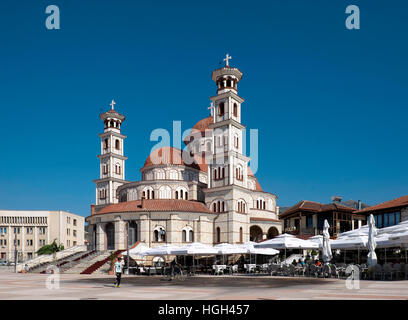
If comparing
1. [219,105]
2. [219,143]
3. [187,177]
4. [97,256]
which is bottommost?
[97,256]

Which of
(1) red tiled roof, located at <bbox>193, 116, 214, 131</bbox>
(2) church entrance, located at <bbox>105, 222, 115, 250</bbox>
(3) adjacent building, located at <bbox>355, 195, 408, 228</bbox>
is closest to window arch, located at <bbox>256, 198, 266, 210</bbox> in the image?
(1) red tiled roof, located at <bbox>193, 116, 214, 131</bbox>

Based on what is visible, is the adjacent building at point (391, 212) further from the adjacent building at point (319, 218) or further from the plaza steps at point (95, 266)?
the plaza steps at point (95, 266)

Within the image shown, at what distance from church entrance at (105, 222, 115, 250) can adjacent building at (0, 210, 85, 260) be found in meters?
64.1

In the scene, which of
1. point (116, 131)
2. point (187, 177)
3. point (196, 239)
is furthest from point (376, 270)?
point (116, 131)

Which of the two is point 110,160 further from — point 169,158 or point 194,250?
point 194,250

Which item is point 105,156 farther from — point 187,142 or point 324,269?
point 324,269

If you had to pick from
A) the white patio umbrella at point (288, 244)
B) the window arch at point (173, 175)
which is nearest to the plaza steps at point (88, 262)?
the window arch at point (173, 175)

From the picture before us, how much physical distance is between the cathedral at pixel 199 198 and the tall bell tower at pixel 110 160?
3.83 ft

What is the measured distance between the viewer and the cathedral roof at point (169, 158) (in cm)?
6588

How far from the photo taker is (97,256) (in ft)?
176

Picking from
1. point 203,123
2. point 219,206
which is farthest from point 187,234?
point 203,123
